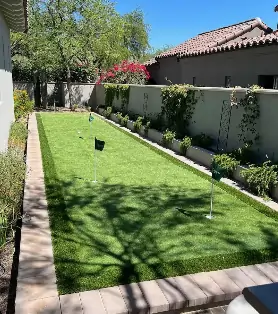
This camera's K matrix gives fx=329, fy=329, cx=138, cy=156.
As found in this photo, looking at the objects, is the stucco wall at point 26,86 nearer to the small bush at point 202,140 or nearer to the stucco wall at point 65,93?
the stucco wall at point 65,93

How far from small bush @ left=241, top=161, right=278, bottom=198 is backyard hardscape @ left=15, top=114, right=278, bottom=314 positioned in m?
2.65

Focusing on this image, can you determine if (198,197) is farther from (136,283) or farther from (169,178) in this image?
Answer: (136,283)

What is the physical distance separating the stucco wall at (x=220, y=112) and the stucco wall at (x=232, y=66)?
2.24 meters

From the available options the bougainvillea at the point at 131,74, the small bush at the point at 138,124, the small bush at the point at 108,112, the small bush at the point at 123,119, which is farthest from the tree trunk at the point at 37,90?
the small bush at the point at 138,124

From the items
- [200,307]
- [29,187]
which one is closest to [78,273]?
[200,307]

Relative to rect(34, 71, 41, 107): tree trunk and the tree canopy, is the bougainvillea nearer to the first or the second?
the tree canopy

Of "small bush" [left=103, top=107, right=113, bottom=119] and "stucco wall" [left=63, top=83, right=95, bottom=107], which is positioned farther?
"stucco wall" [left=63, top=83, right=95, bottom=107]

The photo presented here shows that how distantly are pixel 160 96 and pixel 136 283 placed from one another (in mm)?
10553

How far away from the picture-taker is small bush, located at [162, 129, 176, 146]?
36.8 feet

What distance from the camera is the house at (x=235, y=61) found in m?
10.6

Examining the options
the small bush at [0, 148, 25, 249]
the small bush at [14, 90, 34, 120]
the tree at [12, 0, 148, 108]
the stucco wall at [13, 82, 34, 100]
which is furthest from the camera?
the stucco wall at [13, 82, 34, 100]

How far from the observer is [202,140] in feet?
32.3

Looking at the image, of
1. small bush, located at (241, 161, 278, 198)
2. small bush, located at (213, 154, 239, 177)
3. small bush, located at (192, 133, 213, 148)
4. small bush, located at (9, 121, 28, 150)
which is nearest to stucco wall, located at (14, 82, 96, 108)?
small bush, located at (9, 121, 28, 150)

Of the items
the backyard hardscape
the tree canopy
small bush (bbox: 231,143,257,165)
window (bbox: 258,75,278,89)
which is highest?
the tree canopy
